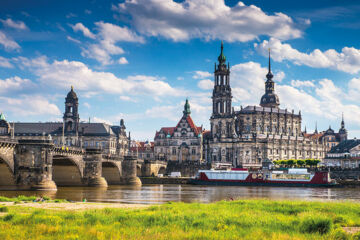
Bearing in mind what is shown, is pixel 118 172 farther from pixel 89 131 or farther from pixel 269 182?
pixel 89 131

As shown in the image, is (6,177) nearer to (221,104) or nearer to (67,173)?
(67,173)

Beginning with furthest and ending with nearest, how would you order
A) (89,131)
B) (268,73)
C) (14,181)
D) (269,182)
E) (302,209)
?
1. (268,73)
2. (89,131)
3. (269,182)
4. (14,181)
5. (302,209)

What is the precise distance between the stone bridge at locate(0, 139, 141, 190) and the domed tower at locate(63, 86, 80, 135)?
72.9 m

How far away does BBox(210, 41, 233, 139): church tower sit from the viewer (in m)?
160

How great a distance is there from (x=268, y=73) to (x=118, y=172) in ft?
334

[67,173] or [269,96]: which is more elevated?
[269,96]

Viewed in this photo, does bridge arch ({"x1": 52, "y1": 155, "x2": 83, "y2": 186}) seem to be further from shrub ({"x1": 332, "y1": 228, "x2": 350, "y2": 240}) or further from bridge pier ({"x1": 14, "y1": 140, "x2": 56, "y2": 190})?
shrub ({"x1": 332, "y1": 228, "x2": 350, "y2": 240})

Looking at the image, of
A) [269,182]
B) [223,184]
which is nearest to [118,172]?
[223,184]

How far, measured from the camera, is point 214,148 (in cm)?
16000

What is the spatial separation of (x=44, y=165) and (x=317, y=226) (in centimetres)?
4568

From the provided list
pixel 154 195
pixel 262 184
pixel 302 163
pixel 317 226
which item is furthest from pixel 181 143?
pixel 317 226

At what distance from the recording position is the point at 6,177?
56.2 meters

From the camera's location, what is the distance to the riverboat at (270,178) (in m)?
99.2

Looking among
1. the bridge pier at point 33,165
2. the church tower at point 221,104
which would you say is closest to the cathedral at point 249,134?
the church tower at point 221,104
